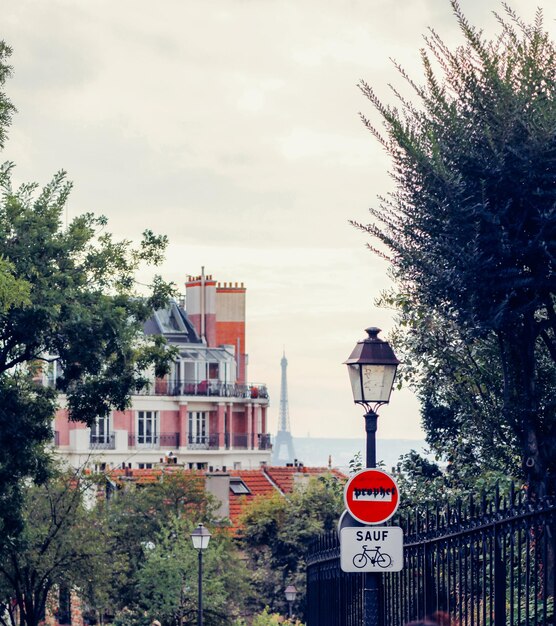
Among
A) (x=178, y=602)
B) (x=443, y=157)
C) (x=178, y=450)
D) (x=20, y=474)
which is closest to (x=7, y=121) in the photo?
(x=20, y=474)

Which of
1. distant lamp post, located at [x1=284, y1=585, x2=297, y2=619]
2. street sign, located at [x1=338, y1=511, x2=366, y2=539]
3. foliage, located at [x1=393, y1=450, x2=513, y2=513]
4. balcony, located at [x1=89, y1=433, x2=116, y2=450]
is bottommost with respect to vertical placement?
distant lamp post, located at [x1=284, y1=585, x2=297, y2=619]

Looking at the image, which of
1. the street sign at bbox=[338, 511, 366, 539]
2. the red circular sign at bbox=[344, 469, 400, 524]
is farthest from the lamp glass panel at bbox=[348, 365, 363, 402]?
the street sign at bbox=[338, 511, 366, 539]

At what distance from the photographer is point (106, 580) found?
40406mm

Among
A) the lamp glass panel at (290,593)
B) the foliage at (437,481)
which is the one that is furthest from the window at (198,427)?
the foliage at (437,481)

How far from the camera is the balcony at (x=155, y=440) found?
400 feet

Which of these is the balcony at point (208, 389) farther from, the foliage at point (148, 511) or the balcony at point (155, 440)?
the foliage at point (148, 511)

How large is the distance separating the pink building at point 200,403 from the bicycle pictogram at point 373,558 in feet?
353

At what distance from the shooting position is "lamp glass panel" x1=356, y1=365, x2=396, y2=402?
12297mm

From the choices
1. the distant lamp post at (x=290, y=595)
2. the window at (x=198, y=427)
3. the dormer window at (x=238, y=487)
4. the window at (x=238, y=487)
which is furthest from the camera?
the window at (x=198, y=427)

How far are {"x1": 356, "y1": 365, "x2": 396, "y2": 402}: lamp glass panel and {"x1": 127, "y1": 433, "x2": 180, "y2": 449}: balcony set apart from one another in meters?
110

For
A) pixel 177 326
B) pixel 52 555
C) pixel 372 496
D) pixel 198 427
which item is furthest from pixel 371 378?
pixel 198 427

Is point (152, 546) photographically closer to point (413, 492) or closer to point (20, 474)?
point (20, 474)

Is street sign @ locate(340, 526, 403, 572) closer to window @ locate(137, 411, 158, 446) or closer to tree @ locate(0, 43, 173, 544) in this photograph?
tree @ locate(0, 43, 173, 544)

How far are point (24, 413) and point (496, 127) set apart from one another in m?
17.5
